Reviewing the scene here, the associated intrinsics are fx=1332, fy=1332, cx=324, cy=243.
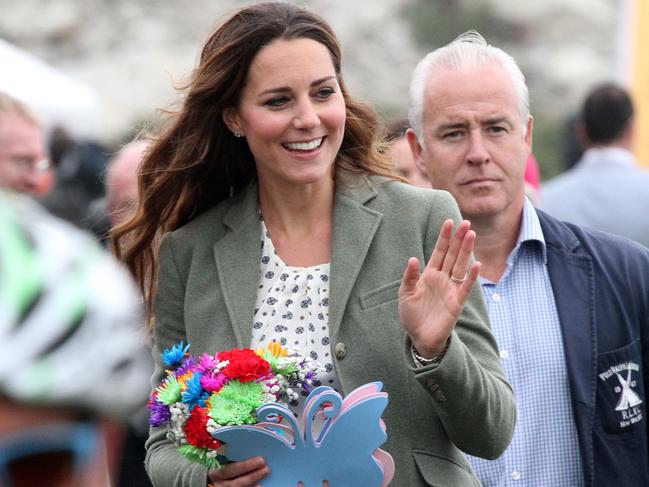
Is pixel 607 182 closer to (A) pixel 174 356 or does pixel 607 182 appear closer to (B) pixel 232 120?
(B) pixel 232 120

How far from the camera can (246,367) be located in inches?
120

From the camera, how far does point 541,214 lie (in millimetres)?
4152

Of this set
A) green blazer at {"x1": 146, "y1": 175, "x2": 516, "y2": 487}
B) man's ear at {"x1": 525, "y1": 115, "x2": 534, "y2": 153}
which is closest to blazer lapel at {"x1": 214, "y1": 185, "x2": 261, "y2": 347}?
green blazer at {"x1": 146, "y1": 175, "x2": 516, "y2": 487}

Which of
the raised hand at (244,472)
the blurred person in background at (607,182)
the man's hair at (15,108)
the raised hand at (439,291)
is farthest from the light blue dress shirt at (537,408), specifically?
the blurred person in background at (607,182)

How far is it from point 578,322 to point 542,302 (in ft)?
0.48

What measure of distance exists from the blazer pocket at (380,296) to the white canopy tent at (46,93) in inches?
56.0

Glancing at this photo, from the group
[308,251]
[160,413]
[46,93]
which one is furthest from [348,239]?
[46,93]

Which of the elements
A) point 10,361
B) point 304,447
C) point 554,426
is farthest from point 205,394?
point 10,361

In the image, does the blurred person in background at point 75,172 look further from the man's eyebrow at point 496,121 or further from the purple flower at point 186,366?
the purple flower at point 186,366

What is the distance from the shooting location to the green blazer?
3.24 m

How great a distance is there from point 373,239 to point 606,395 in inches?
34.1

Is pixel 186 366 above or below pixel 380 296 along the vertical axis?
below

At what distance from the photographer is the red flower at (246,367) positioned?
305cm

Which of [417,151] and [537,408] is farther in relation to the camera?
[417,151]
